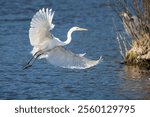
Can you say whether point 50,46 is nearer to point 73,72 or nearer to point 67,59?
point 67,59

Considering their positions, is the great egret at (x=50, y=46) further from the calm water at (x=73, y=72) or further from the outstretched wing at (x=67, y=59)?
the calm water at (x=73, y=72)

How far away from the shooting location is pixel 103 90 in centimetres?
1319

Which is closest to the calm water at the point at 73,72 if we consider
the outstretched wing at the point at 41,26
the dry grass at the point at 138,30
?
the dry grass at the point at 138,30

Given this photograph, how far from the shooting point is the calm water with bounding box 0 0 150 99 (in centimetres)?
1309

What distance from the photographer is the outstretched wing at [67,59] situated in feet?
37.4

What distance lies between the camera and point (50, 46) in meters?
11.7

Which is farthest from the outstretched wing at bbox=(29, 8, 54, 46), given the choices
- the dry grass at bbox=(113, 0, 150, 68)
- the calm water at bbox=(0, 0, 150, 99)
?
the dry grass at bbox=(113, 0, 150, 68)

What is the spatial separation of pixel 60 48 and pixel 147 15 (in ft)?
9.34

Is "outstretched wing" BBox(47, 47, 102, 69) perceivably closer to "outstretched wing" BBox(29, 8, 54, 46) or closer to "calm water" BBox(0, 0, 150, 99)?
"outstretched wing" BBox(29, 8, 54, 46)

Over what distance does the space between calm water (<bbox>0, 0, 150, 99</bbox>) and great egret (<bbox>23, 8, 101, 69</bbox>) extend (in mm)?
1246

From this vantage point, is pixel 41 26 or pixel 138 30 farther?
pixel 138 30

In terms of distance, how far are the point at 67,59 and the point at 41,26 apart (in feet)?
2.74

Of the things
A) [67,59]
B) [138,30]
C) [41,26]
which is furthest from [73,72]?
[41,26]

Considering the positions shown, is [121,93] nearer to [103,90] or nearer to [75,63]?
[103,90]
